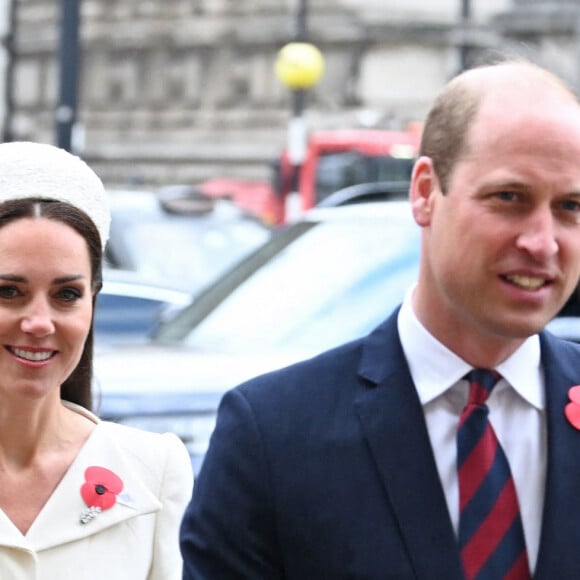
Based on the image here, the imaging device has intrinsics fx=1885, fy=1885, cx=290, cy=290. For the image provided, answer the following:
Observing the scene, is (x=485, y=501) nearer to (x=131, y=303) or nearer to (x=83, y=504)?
(x=83, y=504)

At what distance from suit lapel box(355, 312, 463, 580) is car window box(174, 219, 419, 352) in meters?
3.45

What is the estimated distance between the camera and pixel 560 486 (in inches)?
105

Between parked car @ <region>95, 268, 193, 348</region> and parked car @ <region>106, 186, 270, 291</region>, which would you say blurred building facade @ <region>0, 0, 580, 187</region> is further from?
parked car @ <region>95, 268, 193, 348</region>

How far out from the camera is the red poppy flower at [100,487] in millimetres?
3266

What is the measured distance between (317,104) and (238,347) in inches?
1442

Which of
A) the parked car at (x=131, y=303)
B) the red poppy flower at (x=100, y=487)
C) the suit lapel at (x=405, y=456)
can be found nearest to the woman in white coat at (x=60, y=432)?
the red poppy flower at (x=100, y=487)

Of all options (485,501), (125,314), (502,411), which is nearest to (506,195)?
(502,411)

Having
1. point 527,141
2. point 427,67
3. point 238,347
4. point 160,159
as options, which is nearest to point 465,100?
point 527,141

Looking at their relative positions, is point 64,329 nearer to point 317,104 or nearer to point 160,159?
point 317,104

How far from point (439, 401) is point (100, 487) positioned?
2.57 feet

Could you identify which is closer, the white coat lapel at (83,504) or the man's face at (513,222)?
the man's face at (513,222)

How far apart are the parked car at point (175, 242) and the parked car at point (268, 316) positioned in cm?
546

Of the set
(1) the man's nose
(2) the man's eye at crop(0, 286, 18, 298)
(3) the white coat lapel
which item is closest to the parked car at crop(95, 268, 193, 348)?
(3) the white coat lapel

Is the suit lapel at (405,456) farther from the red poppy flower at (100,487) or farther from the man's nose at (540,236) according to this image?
the red poppy flower at (100,487)
